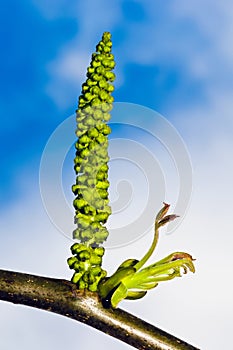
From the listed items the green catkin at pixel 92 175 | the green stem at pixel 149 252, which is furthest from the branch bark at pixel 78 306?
the green stem at pixel 149 252

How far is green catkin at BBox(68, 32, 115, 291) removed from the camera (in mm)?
1896

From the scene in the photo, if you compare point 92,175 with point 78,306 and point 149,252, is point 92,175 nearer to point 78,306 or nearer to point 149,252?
point 149,252

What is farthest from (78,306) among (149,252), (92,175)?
(92,175)

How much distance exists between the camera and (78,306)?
195 centimetres

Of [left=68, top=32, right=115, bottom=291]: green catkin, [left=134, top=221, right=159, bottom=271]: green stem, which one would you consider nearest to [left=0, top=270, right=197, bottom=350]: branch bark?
[left=68, top=32, right=115, bottom=291]: green catkin

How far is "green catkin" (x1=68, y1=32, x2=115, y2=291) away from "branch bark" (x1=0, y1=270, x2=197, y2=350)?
5cm

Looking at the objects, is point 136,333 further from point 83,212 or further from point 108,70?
point 108,70

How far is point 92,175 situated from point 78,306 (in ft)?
1.62

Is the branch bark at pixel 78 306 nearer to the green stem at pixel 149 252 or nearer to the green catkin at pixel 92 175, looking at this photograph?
the green catkin at pixel 92 175

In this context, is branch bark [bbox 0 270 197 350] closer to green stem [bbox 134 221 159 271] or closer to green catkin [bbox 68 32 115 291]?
green catkin [bbox 68 32 115 291]

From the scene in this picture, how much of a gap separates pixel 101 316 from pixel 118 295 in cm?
12

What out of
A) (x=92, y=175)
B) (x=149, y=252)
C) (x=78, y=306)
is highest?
(x=92, y=175)

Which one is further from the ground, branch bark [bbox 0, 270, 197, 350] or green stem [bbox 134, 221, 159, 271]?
green stem [bbox 134, 221, 159, 271]

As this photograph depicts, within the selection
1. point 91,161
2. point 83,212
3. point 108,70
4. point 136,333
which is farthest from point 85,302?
point 108,70
